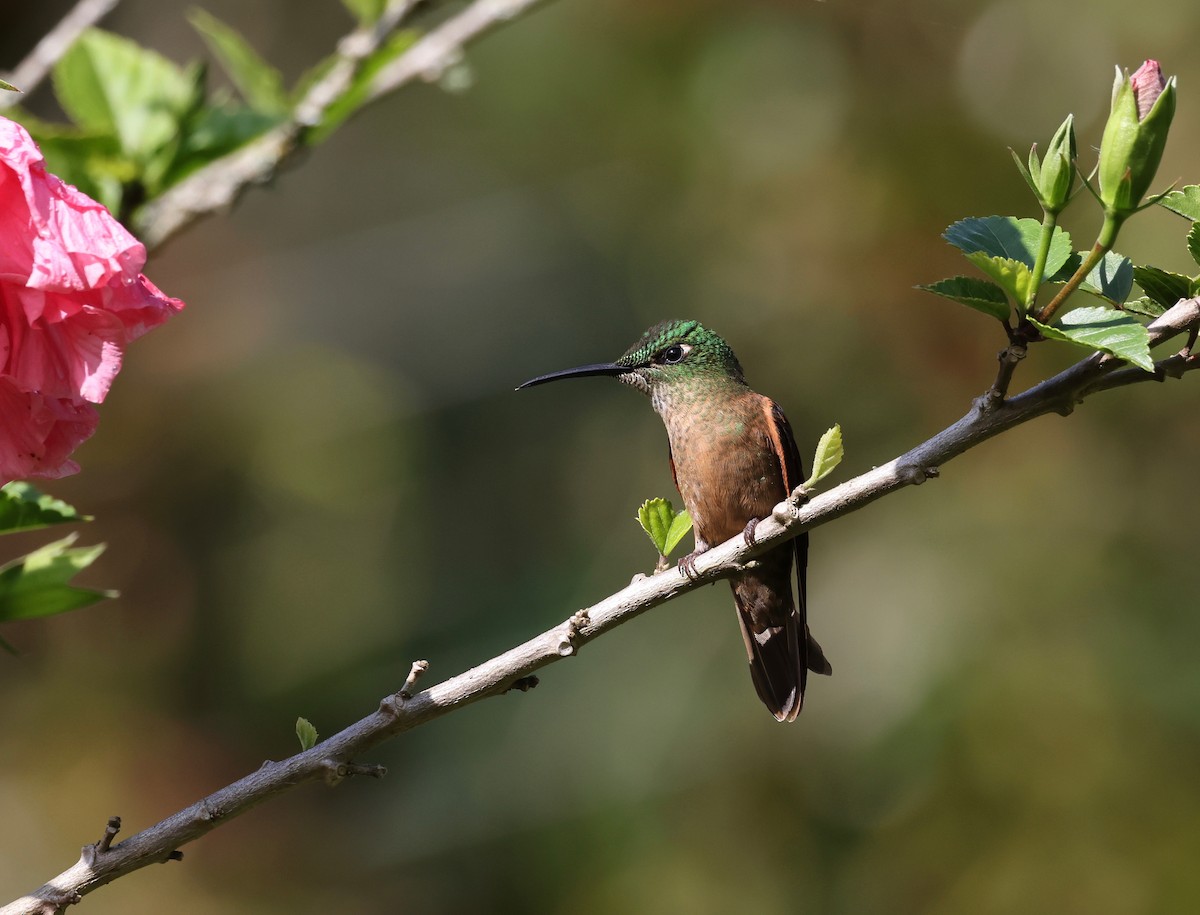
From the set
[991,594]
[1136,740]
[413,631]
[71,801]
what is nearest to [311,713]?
[413,631]

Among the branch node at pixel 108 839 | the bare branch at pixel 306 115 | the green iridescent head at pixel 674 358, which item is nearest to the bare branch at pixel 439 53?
the bare branch at pixel 306 115

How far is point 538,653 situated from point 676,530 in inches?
16.7

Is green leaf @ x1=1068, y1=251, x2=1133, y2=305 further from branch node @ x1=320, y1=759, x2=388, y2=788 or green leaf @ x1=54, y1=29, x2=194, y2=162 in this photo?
green leaf @ x1=54, y1=29, x2=194, y2=162

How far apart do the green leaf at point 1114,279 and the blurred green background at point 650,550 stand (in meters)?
4.16

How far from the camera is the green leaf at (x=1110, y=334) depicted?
1595 mm

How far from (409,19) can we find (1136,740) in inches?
186

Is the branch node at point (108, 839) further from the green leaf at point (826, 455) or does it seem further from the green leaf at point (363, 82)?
the green leaf at point (363, 82)

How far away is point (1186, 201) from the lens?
181 centimetres

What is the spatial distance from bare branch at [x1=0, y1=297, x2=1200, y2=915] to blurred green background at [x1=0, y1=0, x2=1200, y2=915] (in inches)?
167

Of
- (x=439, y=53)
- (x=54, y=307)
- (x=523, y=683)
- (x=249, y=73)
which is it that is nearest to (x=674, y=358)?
(x=439, y=53)

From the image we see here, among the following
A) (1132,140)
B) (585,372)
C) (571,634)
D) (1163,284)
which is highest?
(585,372)

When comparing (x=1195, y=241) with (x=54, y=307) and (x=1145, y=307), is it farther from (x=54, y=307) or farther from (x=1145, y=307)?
(x=54, y=307)

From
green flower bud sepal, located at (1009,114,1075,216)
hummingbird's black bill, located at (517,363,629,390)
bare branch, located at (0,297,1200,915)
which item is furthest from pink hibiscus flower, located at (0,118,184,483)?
hummingbird's black bill, located at (517,363,629,390)

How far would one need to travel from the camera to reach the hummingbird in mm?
3816
